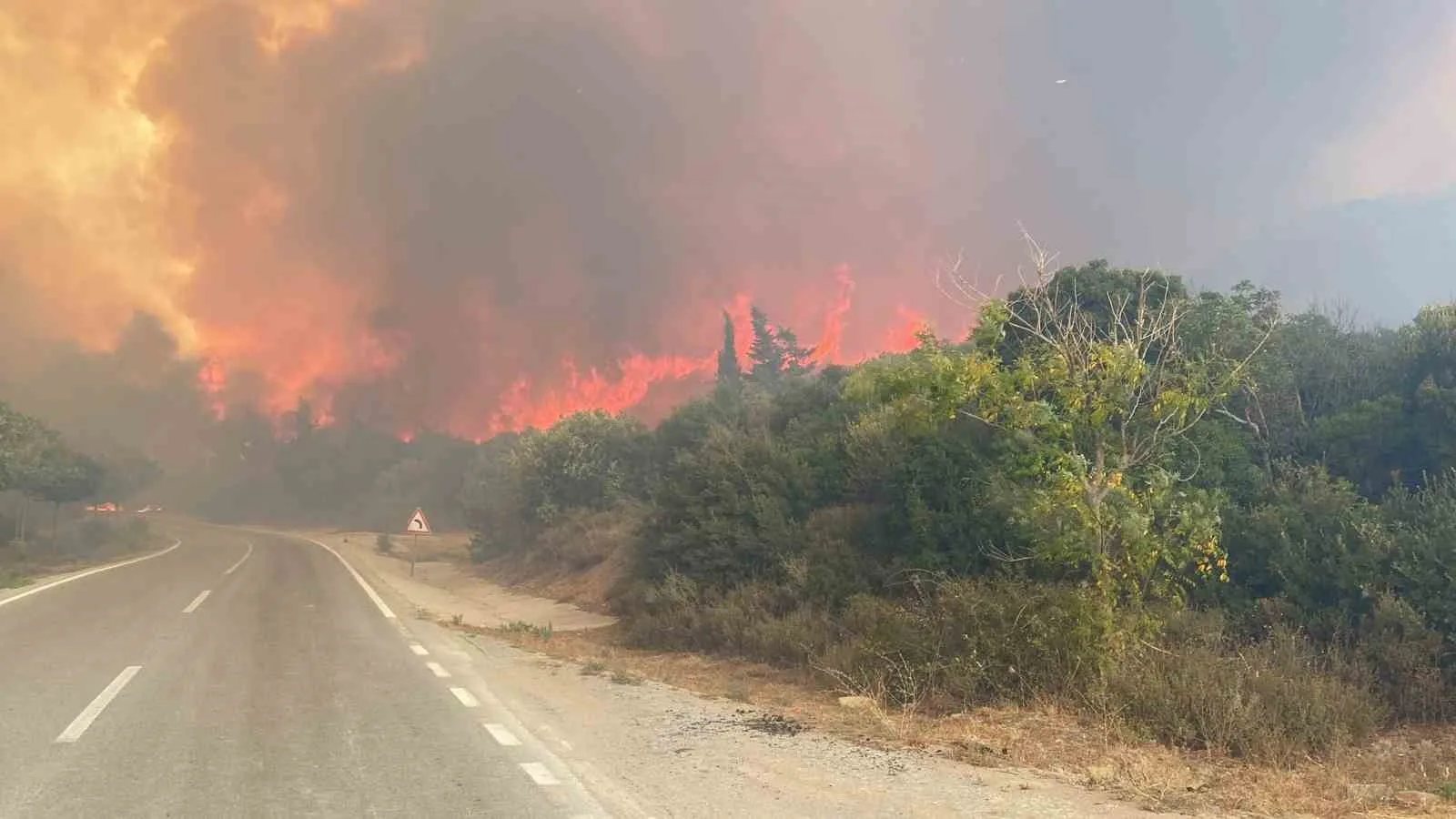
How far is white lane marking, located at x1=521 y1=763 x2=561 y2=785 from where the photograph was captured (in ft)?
19.9

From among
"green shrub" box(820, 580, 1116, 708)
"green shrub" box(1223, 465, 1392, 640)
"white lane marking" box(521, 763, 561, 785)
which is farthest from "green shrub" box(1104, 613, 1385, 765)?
"white lane marking" box(521, 763, 561, 785)

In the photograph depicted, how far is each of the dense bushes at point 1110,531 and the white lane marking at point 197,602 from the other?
8910mm

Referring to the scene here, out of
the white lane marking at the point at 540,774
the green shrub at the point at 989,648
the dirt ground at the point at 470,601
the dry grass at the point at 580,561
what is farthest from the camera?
the dry grass at the point at 580,561

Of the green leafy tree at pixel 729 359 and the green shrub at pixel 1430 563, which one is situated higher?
the green leafy tree at pixel 729 359

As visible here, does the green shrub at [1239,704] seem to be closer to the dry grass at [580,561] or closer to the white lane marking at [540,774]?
the white lane marking at [540,774]

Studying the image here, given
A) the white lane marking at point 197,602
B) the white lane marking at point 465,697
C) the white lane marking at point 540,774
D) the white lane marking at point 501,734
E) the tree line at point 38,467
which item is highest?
the tree line at point 38,467

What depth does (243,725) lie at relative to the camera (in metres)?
7.64

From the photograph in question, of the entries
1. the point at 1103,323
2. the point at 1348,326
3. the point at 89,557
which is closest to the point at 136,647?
the point at 1103,323

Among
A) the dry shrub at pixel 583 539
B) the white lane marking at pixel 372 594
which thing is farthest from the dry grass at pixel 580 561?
the white lane marking at pixel 372 594

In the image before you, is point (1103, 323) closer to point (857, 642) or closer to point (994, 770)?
point (857, 642)

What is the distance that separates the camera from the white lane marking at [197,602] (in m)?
16.7

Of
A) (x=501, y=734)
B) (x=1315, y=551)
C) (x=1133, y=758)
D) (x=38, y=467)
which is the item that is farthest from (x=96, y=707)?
(x=38, y=467)

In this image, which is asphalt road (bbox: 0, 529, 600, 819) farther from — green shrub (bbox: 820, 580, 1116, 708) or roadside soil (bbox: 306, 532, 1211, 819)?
green shrub (bbox: 820, 580, 1116, 708)

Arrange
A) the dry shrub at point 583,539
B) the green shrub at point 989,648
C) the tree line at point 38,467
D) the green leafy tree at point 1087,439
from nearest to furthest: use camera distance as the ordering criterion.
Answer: the green shrub at point 989,648 → the green leafy tree at point 1087,439 → the dry shrub at point 583,539 → the tree line at point 38,467
